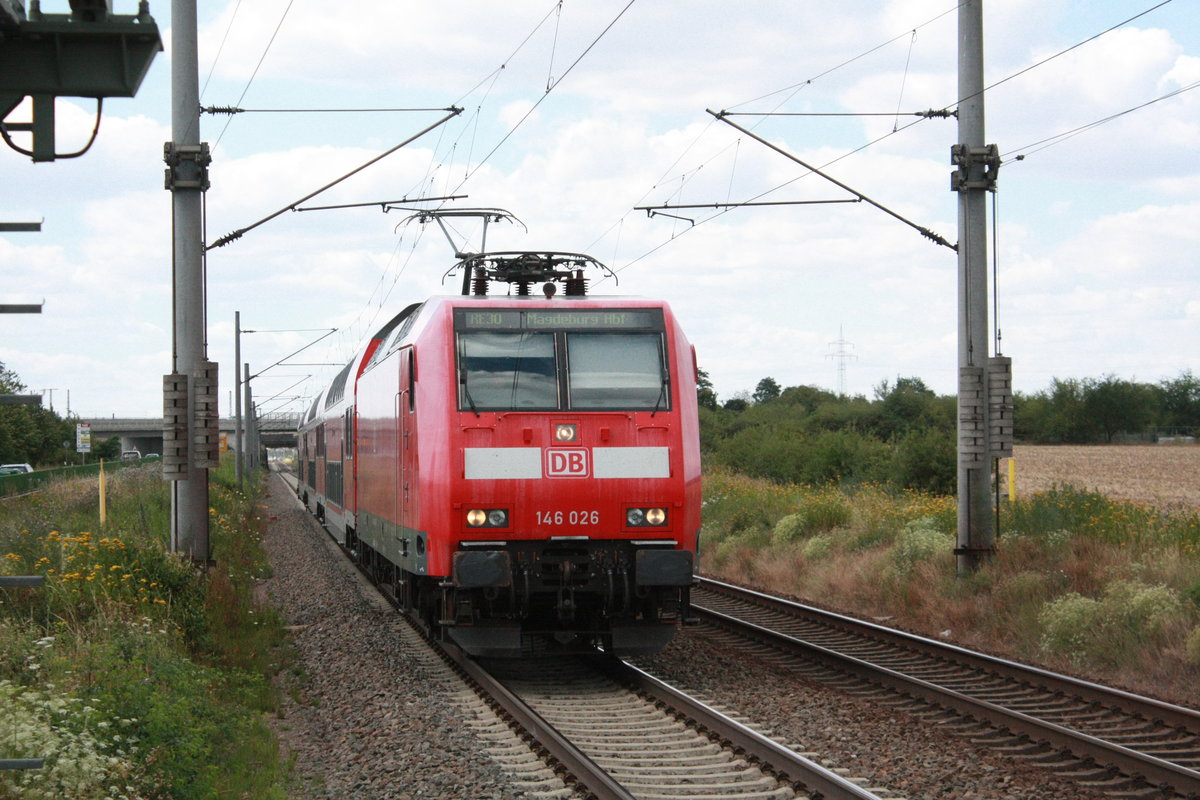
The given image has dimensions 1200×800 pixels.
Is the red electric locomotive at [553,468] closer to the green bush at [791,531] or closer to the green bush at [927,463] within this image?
the green bush at [791,531]

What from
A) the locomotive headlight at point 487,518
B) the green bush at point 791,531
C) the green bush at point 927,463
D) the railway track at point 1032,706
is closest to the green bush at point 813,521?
the green bush at point 791,531

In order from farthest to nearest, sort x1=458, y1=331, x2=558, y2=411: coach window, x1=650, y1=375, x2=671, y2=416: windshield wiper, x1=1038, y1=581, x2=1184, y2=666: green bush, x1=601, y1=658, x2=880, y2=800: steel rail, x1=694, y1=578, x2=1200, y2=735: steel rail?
x1=1038, y1=581, x2=1184, y2=666: green bush
x1=650, y1=375, x2=671, y2=416: windshield wiper
x1=458, y1=331, x2=558, y2=411: coach window
x1=694, y1=578, x2=1200, y2=735: steel rail
x1=601, y1=658, x2=880, y2=800: steel rail

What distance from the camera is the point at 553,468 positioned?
419 inches

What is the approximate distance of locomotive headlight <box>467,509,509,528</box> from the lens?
34.4 feet

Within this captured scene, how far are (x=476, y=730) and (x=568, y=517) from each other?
2203 millimetres

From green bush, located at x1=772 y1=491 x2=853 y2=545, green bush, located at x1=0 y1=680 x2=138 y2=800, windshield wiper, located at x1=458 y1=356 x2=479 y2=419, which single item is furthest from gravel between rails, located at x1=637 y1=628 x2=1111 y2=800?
green bush, located at x1=772 y1=491 x2=853 y2=545

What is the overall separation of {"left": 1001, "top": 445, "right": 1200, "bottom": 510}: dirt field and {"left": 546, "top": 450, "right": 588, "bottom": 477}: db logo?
19.2 metres

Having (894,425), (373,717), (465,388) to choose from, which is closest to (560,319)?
(465,388)

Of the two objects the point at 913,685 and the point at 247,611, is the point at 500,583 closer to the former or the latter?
the point at 913,685

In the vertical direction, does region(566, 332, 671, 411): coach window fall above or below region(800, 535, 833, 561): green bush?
above

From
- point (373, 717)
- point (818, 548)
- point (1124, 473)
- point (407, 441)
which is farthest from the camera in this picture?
point (1124, 473)

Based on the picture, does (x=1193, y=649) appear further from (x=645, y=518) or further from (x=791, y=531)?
(x=791, y=531)

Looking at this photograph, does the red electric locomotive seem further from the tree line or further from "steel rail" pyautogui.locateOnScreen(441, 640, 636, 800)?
the tree line

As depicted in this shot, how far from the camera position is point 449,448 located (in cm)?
1052
